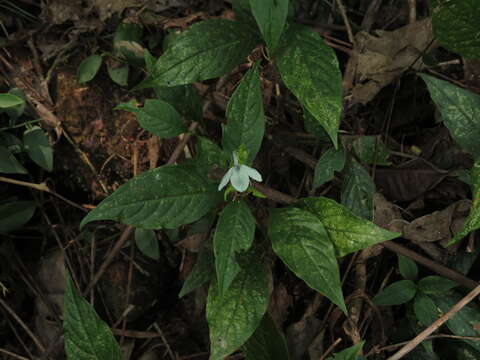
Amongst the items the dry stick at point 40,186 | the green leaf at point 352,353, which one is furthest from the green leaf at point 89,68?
the green leaf at point 352,353

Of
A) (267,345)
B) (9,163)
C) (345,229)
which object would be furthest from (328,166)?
(9,163)

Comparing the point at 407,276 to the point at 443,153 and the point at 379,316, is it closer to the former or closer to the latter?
the point at 379,316

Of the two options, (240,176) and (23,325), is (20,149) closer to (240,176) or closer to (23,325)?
(23,325)

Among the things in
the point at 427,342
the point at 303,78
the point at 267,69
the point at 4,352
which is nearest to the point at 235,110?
the point at 303,78

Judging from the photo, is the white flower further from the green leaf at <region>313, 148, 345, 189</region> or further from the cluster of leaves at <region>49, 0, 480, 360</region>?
the green leaf at <region>313, 148, 345, 189</region>

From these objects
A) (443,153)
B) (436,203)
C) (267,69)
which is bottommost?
(436,203)

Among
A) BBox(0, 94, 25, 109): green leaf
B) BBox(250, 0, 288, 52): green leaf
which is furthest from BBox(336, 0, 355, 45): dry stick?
BBox(0, 94, 25, 109): green leaf

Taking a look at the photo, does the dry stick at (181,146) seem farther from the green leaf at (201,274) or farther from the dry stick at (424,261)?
the dry stick at (424,261)
